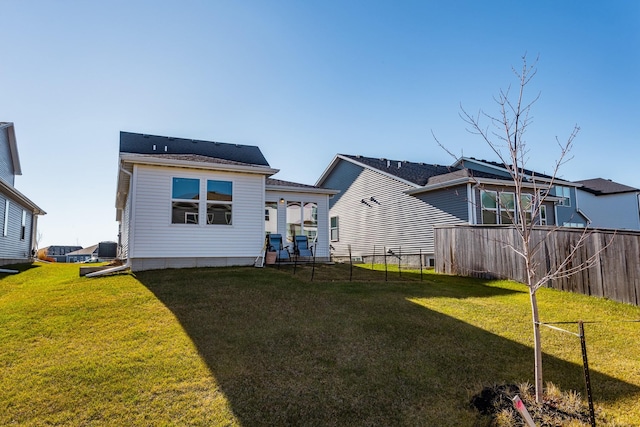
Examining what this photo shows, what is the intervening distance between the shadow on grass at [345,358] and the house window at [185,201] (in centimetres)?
364

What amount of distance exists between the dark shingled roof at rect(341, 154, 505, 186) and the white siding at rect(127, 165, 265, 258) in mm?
8148

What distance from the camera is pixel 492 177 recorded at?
49.4 feet

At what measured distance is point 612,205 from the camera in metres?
27.5

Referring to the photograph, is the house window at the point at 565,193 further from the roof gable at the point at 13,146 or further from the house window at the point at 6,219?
the roof gable at the point at 13,146

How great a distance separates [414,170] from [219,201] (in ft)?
37.7

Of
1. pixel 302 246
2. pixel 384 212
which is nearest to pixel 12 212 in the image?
pixel 302 246

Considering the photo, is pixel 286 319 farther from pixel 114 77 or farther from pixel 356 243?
pixel 356 243

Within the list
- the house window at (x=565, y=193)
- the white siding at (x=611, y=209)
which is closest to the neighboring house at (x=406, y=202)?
the house window at (x=565, y=193)

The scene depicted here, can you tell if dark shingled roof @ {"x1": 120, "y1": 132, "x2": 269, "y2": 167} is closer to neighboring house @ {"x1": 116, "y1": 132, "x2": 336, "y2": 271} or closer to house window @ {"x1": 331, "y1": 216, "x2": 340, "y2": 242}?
neighboring house @ {"x1": 116, "y1": 132, "x2": 336, "y2": 271}

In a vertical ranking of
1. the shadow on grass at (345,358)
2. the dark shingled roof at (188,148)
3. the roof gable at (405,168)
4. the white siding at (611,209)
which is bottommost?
the shadow on grass at (345,358)

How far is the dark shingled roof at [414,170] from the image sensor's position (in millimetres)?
15895

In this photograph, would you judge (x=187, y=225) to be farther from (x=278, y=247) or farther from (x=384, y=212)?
(x=384, y=212)

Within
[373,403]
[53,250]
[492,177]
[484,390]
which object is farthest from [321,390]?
[53,250]

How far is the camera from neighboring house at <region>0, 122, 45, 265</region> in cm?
1430
